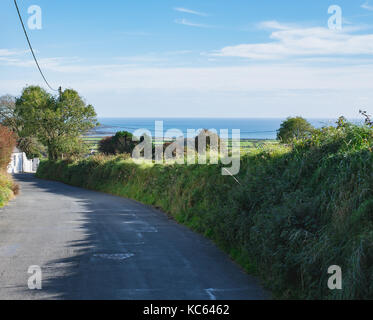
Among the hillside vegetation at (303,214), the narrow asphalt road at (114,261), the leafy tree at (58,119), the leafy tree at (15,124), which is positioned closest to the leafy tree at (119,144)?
the leafy tree at (58,119)

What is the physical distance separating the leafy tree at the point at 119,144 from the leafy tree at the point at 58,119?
6406mm

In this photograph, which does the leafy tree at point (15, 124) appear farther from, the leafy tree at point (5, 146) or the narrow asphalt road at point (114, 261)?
the narrow asphalt road at point (114, 261)

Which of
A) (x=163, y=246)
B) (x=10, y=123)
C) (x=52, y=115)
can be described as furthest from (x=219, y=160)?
(x=10, y=123)

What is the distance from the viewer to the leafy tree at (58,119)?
5328cm

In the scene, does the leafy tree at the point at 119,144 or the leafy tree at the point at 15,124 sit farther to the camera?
the leafy tree at the point at 15,124

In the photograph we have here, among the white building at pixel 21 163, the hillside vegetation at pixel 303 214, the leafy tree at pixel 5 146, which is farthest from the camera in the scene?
the white building at pixel 21 163

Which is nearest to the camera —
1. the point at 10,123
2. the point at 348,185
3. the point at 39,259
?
the point at 348,185

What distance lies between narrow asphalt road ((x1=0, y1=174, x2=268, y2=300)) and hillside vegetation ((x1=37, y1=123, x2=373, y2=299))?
1.94 feet

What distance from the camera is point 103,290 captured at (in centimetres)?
784

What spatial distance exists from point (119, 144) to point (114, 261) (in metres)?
51.6

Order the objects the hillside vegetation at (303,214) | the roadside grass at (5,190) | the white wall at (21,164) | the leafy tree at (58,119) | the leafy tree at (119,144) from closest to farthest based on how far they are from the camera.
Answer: the hillside vegetation at (303,214), the roadside grass at (5,190), the leafy tree at (58,119), the leafy tree at (119,144), the white wall at (21,164)

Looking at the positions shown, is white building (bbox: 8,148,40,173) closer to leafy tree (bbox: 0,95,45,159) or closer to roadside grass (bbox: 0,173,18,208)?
leafy tree (bbox: 0,95,45,159)
